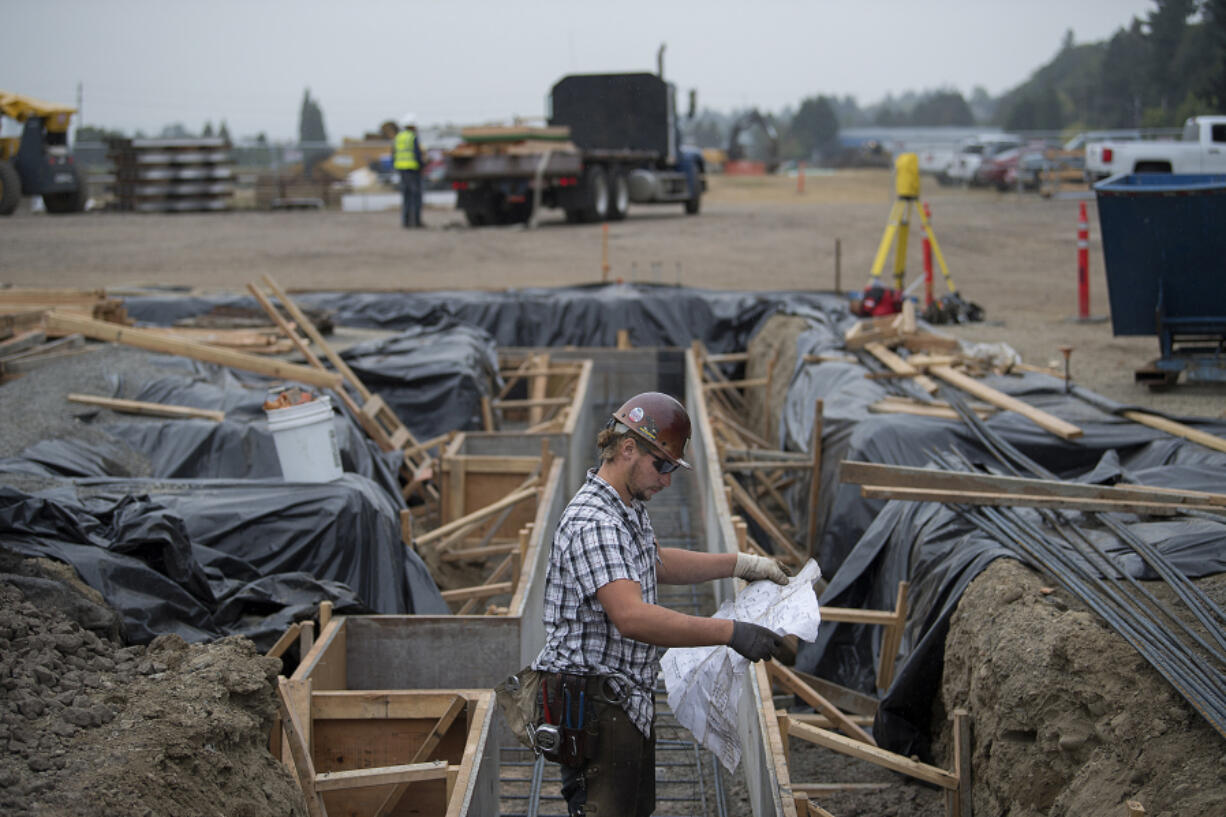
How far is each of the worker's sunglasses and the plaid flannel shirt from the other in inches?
6.2

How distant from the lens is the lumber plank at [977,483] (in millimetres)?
5797

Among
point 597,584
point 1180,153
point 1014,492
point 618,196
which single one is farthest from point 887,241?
point 1180,153

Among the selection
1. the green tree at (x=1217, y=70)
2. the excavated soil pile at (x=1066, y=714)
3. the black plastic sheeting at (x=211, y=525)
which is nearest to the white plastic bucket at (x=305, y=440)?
the black plastic sheeting at (x=211, y=525)

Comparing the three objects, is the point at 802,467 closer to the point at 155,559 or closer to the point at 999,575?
the point at 999,575

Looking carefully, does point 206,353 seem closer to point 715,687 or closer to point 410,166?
point 715,687

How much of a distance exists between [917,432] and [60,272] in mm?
15751

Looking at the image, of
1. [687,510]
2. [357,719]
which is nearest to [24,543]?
[357,719]

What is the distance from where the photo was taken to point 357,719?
4.95m

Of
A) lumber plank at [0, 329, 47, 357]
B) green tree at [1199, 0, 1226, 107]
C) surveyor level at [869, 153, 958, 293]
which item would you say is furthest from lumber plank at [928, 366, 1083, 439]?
green tree at [1199, 0, 1226, 107]

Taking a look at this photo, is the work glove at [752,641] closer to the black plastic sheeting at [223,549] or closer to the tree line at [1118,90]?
the black plastic sheeting at [223,549]

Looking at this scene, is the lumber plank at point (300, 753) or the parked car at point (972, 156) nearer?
the lumber plank at point (300, 753)

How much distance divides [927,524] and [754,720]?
1.82 meters

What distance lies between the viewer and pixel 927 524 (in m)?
6.41

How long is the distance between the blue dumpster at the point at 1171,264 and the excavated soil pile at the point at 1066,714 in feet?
17.9
